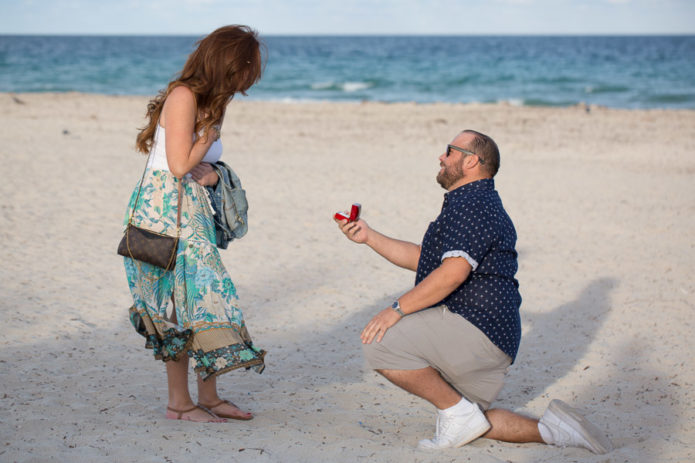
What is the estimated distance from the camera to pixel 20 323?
183 inches

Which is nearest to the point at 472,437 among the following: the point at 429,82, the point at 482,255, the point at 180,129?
the point at 482,255

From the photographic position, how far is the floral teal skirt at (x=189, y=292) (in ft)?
9.97

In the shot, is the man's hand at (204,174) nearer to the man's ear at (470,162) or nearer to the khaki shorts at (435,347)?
the khaki shorts at (435,347)

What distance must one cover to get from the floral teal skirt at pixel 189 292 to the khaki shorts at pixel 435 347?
56 centimetres

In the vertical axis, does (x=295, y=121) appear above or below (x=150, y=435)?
above

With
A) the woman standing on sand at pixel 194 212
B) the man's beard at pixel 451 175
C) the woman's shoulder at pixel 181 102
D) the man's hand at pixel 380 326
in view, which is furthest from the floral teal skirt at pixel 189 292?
the man's beard at pixel 451 175

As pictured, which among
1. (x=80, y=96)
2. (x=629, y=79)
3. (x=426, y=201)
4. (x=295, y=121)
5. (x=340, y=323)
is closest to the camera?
(x=340, y=323)

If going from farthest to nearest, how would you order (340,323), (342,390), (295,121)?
(295,121), (340,323), (342,390)

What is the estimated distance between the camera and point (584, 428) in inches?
121

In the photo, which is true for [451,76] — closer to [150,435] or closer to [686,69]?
[686,69]

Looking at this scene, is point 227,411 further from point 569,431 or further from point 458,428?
point 569,431

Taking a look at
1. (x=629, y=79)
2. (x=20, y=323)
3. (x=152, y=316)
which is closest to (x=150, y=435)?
(x=152, y=316)

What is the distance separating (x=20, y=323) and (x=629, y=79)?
103 feet

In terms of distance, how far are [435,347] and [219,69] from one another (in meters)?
1.49
